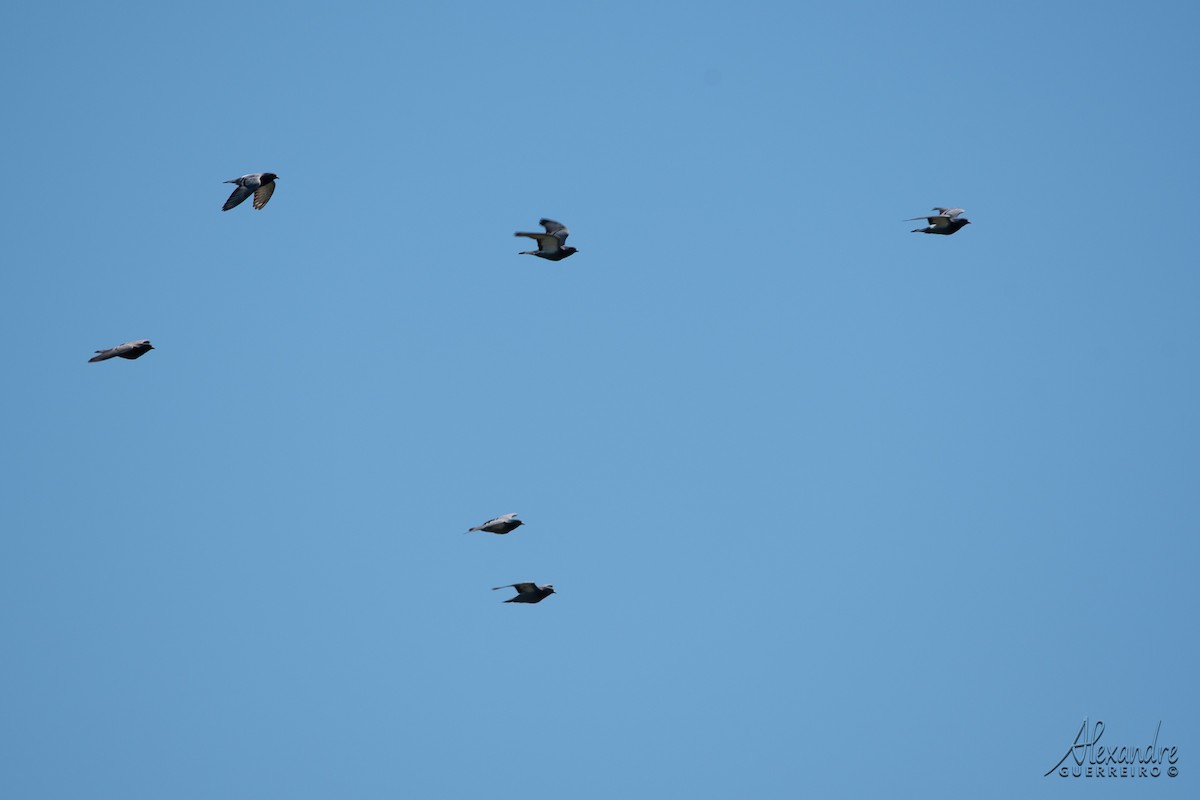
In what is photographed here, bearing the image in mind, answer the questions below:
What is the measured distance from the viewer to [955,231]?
73.4 metres

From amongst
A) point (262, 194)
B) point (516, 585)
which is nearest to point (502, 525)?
point (516, 585)

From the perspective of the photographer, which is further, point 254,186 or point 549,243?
point 549,243

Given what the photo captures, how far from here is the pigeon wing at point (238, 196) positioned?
64.9 m

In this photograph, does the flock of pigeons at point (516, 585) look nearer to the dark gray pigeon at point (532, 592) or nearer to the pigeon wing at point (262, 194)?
the dark gray pigeon at point (532, 592)

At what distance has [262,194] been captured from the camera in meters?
65.9

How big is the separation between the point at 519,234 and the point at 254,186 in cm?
892

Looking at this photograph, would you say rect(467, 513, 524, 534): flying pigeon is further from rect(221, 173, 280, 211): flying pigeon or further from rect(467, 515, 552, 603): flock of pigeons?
rect(221, 173, 280, 211): flying pigeon

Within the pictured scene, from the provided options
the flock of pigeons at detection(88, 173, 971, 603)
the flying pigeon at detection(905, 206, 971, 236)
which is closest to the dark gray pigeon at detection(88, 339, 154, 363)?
the flock of pigeons at detection(88, 173, 971, 603)

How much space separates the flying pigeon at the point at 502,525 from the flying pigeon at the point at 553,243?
30.3 ft

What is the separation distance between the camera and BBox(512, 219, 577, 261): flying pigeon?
68875mm

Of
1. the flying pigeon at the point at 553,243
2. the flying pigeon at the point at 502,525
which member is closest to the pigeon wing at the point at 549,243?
the flying pigeon at the point at 553,243

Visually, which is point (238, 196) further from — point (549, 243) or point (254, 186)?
point (549, 243)

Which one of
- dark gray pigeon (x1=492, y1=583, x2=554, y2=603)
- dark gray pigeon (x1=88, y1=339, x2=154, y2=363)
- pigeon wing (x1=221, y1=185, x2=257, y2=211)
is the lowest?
dark gray pigeon (x1=492, y1=583, x2=554, y2=603)

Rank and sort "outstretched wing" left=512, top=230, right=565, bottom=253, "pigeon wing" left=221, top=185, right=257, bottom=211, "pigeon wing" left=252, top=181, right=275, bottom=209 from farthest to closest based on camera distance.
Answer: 1. "outstretched wing" left=512, top=230, right=565, bottom=253
2. "pigeon wing" left=252, top=181, right=275, bottom=209
3. "pigeon wing" left=221, top=185, right=257, bottom=211
